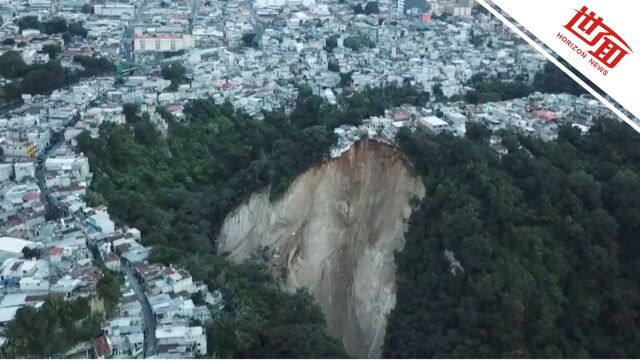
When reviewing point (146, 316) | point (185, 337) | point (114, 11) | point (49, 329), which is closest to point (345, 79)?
point (146, 316)

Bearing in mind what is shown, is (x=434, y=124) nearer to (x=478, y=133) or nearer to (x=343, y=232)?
(x=478, y=133)

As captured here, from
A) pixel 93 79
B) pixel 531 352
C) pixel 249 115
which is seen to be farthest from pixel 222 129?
pixel 531 352

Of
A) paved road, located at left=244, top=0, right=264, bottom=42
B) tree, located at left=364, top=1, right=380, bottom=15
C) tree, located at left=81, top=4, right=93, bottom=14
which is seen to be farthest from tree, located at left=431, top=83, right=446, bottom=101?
tree, located at left=81, top=4, right=93, bottom=14

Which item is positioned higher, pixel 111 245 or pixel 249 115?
pixel 111 245

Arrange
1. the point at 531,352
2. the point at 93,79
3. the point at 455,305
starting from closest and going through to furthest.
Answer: the point at 531,352
the point at 455,305
the point at 93,79

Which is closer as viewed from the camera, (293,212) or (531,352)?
(531,352)

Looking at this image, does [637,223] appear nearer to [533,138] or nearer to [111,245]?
[533,138]

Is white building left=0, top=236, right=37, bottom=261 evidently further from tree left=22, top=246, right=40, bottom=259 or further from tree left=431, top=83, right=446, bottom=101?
tree left=431, top=83, right=446, bottom=101

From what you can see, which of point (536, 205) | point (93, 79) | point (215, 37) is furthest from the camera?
point (215, 37)
